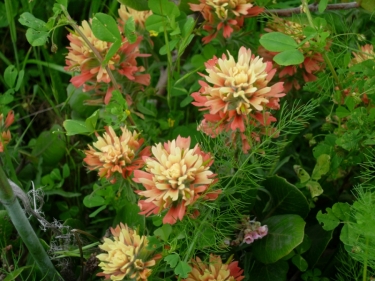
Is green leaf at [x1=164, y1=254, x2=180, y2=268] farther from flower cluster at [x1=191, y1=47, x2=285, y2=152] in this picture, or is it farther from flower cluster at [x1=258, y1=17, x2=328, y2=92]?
flower cluster at [x1=258, y1=17, x2=328, y2=92]

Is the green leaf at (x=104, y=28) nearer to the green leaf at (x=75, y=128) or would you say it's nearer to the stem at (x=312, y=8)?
the green leaf at (x=75, y=128)

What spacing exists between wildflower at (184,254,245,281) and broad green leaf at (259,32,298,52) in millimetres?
376

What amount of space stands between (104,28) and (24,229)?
388 millimetres

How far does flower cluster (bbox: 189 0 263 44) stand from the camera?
1.26 metres

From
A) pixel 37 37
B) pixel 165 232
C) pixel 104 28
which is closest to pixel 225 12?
pixel 104 28

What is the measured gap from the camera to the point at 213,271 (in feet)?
3.49

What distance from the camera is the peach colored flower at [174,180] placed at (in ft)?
3.13

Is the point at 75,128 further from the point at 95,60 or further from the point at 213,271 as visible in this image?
the point at 213,271

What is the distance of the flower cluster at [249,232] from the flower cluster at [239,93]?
0.21 m

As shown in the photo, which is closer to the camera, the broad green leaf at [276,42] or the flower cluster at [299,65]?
the broad green leaf at [276,42]

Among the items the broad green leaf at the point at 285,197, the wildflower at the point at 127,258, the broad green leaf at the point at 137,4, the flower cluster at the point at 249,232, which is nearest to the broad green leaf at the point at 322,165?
the broad green leaf at the point at 285,197

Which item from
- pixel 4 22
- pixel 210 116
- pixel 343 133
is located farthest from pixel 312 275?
pixel 4 22

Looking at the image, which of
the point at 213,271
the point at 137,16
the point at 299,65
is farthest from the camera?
the point at 137,16

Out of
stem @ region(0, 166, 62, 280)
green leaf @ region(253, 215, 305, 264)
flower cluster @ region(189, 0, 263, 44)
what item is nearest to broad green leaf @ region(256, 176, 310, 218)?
green leaf @ region(253, 215, 305, 264)
